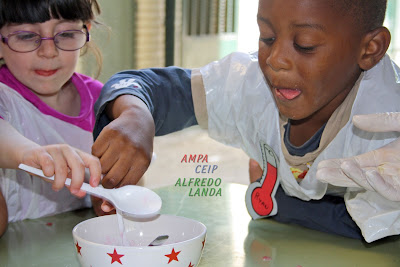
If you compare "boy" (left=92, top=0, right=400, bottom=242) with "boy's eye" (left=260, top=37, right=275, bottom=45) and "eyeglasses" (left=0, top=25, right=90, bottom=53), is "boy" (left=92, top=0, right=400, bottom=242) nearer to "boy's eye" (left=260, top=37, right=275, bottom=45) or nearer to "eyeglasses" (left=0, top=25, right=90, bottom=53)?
"boy's eye" (left=260, top=37, right=275, bottom=45)

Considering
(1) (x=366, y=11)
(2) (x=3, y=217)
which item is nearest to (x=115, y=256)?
(2) (x=3, y=217)

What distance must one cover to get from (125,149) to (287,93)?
0.19 m

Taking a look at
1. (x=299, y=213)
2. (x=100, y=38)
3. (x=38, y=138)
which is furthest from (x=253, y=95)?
(x=100, y=38)

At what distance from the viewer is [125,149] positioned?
0.61m

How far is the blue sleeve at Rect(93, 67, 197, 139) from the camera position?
745mm

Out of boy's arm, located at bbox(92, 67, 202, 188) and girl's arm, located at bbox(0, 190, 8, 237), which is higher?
boy's arm, located at bbox(92, 67, 202, 188)

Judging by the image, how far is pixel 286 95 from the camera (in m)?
0.65

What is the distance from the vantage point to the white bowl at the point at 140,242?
18.3 inches

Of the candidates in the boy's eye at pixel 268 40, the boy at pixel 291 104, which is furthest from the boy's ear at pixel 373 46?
the boy's eye at pixel 268 40

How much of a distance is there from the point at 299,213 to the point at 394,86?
19 centimetres

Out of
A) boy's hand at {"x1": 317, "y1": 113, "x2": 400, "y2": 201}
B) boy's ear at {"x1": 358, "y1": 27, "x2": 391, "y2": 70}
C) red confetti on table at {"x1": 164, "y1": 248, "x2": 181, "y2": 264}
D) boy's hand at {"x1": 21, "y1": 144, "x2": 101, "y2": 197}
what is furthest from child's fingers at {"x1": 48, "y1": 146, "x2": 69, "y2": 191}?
boy's ear at {"x1": 358, "y1": 27, "x2": 391, "y2": 70}

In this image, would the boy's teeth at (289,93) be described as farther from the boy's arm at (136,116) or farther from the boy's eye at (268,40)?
the boy's arm at (136,116)

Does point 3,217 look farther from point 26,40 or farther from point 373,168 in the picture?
point 373,168

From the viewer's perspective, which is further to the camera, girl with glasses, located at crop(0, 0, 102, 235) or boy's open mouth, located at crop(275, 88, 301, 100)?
girl with glasses, located at crop(0, 0, 102, 235)
